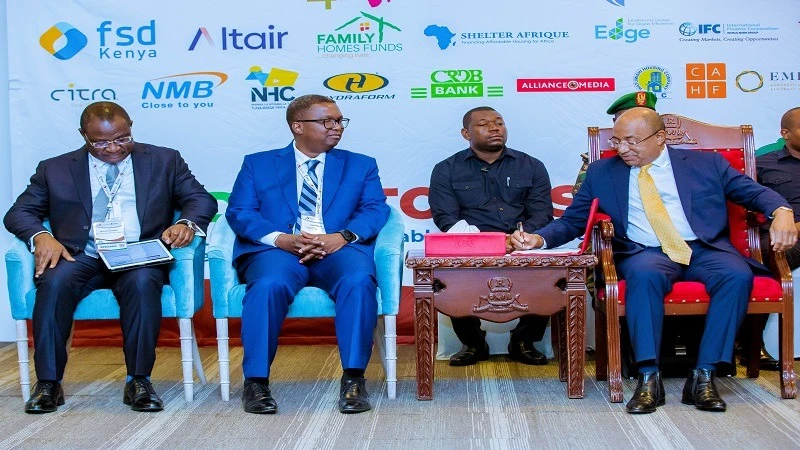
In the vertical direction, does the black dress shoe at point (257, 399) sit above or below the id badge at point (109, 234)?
below

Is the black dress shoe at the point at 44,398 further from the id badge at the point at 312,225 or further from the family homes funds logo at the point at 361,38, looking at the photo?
the family homes funds logo at the point at 361,38

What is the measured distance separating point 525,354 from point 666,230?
3.33ft

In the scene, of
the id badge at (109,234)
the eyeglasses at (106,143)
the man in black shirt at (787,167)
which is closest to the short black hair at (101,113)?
the eyeglasses at (106,143)

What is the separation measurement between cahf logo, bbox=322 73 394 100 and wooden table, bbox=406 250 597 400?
1.79 meters

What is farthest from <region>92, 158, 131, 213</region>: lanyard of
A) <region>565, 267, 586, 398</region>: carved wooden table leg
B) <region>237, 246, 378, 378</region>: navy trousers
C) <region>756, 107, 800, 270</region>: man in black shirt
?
<region>756, 107, 800, 270</region>: man in black shirt

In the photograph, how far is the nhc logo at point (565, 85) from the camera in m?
5.43

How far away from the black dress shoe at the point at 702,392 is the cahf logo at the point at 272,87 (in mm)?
2696

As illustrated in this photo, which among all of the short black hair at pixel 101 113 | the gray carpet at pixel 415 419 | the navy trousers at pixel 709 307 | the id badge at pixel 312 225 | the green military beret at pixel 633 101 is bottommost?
the gray carpet at pixel 415 419

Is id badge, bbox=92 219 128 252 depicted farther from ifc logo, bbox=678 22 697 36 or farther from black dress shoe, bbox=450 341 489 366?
ifc logo, bbox=678 22 697 36

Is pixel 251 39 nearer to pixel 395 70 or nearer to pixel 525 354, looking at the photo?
pixel 395 70

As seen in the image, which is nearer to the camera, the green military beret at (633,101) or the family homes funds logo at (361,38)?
the green military beret at (633,101)

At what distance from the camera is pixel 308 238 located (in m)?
4.11

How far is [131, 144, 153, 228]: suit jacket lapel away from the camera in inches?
169

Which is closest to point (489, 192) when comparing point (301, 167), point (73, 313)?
point (301, 167)
